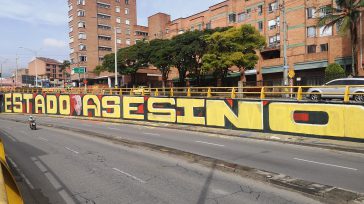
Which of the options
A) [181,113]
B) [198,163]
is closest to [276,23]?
[181,113]

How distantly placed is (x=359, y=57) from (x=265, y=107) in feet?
102

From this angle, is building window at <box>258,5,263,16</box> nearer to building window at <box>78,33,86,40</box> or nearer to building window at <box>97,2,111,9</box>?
building window at <box>78,33,86,40</box>

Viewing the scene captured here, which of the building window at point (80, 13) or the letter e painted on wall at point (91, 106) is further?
the building window at point (80, 13)

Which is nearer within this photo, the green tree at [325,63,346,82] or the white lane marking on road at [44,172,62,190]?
the white lane marking on road at [44,172,62,190]

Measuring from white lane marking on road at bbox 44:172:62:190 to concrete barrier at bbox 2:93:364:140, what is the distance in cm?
1338

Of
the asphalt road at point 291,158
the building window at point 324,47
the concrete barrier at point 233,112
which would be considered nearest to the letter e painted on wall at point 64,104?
the concrete barrier at point 233,112

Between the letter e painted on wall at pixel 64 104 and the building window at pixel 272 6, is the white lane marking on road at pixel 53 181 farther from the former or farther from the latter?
the building window at pixel 272 6

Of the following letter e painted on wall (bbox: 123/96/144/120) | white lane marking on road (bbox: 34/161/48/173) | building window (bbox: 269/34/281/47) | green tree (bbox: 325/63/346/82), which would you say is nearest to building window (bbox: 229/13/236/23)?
building window (bbox: 269/34/281/47)

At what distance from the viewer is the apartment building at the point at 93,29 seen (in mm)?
96438

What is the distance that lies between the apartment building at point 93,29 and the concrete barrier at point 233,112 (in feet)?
184

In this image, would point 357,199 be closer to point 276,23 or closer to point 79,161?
point 79,161

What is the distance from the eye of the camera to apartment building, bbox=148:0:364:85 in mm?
49469

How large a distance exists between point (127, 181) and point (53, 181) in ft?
8.43

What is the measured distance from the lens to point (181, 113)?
92.3ft
